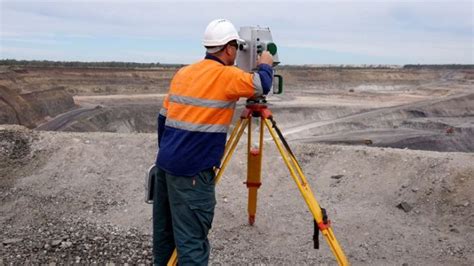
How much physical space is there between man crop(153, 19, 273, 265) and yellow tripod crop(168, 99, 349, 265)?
0.40 metres

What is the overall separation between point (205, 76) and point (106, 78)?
1821 inches

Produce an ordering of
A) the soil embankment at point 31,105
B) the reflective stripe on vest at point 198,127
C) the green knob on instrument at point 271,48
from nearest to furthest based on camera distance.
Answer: the reflective stripe on vest at point 198,127, the green knob on instrument at point 271,48, the soil embankment at point 31,105

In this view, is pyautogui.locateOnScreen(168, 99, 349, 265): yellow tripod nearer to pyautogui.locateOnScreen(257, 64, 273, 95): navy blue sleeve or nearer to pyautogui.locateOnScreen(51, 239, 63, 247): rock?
pyautogui.locateOnScreen(257, 64, 273, 95): navy blue sleeve

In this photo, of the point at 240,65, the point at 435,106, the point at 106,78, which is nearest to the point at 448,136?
the point at 435,106

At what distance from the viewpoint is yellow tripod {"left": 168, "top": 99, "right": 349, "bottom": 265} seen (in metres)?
4.18

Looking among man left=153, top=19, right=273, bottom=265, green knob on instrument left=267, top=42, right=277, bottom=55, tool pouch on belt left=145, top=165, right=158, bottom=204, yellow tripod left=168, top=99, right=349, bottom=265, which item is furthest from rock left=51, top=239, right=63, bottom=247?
green knob on instrument left=267, top=42, right=277, bottom=55

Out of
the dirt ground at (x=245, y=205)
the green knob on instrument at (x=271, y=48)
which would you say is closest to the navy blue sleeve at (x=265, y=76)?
the green knob on instrument at (x=271, y=48)

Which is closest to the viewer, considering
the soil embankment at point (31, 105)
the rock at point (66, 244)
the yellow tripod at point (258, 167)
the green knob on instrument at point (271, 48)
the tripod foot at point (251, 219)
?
the yellow tripod at point (258, 167)

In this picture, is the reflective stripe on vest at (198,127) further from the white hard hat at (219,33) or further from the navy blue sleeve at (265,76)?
the white hard hat at (219,33)

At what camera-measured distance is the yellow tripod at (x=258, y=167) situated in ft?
13.7

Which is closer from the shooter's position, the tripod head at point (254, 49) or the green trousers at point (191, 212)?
the green trousers at point (191, 212)

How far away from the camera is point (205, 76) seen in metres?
3.59

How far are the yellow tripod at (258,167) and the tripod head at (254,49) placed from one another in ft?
0.81

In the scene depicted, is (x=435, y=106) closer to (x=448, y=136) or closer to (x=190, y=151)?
(x=448, y=136)
